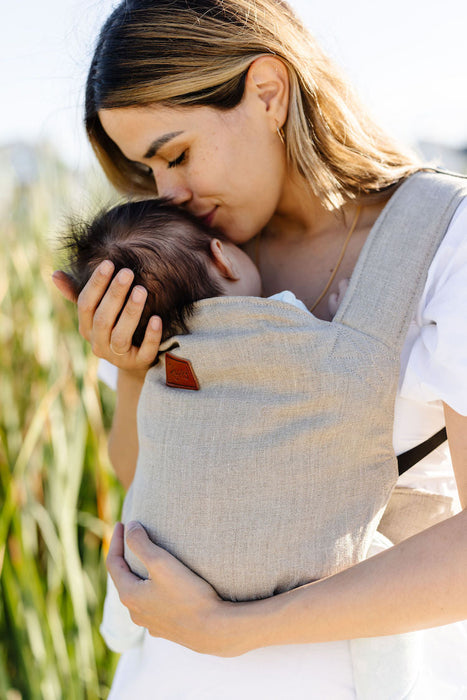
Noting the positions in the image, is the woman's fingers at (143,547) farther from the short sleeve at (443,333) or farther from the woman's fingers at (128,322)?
the short sleeve at (443,333)

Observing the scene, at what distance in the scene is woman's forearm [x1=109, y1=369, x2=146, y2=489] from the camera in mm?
1656

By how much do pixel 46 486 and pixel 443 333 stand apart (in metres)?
Result: 1.69

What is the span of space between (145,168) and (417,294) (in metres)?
1.07

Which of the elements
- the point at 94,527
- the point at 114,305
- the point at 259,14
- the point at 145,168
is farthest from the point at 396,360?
the point at 94,527

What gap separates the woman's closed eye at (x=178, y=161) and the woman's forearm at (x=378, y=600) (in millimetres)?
1024

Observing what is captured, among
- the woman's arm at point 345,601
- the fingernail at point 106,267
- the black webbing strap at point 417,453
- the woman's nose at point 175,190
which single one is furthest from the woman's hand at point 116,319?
the black webbing strap at point 417,453

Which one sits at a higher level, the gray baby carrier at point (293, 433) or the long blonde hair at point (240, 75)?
the long blonde hair at point (240, 75)

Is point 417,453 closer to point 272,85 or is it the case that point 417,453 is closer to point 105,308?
point 105,308

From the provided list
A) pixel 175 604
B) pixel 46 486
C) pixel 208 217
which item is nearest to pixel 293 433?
pixel 175 604

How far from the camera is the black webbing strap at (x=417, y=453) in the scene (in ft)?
3.90

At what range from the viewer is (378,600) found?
0.98 m

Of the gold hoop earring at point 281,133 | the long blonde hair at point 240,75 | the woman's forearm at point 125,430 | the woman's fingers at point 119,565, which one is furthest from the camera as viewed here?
the woman's forearm at point 125,430

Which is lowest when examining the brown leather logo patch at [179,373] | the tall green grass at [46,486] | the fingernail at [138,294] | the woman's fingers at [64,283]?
the tall green grass at [46,486]

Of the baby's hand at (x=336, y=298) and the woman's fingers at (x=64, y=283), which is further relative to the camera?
the woman's fingers at (x=64, y=283)
